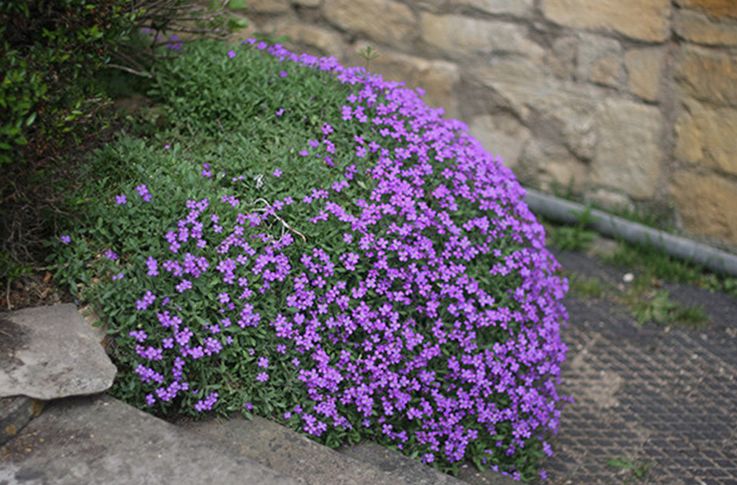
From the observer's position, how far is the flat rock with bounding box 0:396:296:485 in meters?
2.25

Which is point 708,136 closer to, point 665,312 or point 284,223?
point 665,312

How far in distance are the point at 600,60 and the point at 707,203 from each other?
825mm

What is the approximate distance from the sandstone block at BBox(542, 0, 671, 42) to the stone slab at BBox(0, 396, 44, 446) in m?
3.21

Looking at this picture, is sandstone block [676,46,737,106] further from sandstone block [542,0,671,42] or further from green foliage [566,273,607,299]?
green foliage [566,273,607,299]

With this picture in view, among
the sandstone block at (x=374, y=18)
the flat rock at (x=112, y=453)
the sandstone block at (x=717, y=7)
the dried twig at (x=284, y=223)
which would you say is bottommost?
the flat rock at (x=112, y=453)

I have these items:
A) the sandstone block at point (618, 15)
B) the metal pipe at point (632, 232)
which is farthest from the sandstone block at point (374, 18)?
the metal pipe at point (632, 232)

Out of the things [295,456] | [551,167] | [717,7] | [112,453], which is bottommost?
[551,167]

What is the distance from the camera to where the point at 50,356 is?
252 cm

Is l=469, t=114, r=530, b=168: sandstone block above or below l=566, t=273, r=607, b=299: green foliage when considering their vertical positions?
above

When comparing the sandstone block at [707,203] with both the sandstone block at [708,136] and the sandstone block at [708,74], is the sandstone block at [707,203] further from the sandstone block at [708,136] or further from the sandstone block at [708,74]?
the sandstone block at [708,74]

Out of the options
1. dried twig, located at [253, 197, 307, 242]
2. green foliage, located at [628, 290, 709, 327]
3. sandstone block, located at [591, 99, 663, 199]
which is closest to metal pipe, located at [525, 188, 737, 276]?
sandstone block, located at [591, 99, 663, 199]

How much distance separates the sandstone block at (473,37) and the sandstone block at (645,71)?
435 mm

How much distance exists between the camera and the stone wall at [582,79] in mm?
4484

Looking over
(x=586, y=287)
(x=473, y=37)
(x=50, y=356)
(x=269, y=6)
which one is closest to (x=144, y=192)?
(x=50, y=356)
